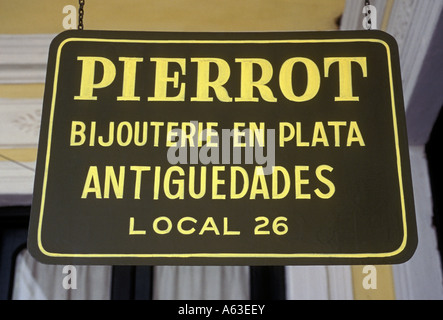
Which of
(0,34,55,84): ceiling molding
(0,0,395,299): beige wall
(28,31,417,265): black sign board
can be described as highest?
(0,0,395,299): beige wall

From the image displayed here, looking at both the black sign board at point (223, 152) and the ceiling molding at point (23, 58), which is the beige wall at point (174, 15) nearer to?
the ceiling molding at point (23, 58)

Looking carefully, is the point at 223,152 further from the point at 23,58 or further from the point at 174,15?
the point at 23,58

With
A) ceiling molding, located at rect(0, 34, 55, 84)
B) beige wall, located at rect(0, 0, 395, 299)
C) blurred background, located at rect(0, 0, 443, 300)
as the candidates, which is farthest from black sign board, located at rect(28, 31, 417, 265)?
ceiling molding, located at rect(0, 34, 55, 84)

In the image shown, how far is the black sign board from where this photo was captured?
1258 millimetres

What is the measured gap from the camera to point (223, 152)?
52.9 inches

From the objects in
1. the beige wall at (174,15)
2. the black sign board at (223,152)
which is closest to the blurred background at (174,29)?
the beige wall at (174,15)

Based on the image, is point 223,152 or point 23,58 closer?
point 223,152

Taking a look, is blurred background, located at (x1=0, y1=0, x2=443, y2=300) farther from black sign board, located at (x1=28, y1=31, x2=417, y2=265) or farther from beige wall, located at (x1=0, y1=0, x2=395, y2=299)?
black sign board, located at (x1=28, y1=31, x2=417, y2=265)

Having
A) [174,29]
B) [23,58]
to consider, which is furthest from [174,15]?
[23,58]

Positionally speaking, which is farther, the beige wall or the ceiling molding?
the ceiling molding

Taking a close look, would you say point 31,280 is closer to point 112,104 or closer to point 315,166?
point 112,104

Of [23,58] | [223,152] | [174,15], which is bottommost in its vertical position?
[223,152]

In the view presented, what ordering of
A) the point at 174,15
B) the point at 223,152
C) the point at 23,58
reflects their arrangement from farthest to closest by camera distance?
the point at 23,58 < the point at 174,15 < the point at 223,152

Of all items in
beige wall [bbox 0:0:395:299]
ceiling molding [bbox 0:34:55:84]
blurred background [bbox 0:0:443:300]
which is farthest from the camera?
ceiling molding [bbox 0:34:55:84]
